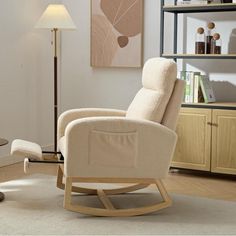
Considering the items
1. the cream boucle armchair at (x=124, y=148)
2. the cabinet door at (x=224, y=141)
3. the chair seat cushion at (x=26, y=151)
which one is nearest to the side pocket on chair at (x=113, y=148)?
the cream boucle armchair at (x=124, y=148)

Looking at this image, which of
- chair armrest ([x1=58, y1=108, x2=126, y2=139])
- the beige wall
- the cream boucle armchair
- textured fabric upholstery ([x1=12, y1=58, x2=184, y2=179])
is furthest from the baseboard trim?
the cream boucle armchair

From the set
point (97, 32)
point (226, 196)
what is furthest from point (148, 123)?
point (97, 32)

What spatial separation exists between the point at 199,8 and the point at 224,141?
1151 millimetres

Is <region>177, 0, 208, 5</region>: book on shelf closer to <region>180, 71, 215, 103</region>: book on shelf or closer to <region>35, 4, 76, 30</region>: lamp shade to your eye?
<region>180, 71, 215, 103</region>: book on shelf

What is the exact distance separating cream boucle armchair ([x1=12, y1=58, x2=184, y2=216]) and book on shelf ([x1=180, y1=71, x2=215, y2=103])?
1091 millimetres

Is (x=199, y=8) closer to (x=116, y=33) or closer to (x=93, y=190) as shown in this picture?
(x=116, y=33)

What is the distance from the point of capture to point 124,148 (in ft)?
10.8

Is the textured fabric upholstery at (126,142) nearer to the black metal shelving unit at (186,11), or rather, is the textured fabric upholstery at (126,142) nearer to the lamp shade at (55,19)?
the black metal shelving unit at (186,11)

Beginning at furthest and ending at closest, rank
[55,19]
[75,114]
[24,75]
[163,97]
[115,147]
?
1. [24,75]
2. [55,19]
3. [75,114]
4. [163,97]
5. [115,147]

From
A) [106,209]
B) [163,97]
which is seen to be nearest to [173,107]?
[163,97]

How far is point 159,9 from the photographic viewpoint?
16.3 feet

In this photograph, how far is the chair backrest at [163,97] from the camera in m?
3.43

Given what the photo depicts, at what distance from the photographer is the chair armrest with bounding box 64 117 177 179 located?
10.6 ft

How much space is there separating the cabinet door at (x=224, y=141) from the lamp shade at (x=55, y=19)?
63.2 inches
